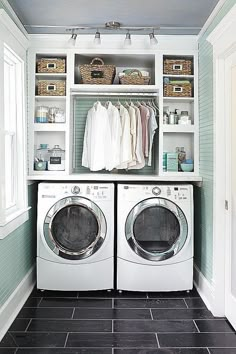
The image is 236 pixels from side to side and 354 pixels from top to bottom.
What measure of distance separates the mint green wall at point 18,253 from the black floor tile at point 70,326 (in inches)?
12.3

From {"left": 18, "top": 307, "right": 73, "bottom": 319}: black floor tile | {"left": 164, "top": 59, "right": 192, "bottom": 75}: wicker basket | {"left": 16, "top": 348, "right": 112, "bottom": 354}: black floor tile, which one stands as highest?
{"left": 164, "top": 59, "right": 192, "bottom": 75}: wicker basket

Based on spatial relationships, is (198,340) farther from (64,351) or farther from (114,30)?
(114,30)

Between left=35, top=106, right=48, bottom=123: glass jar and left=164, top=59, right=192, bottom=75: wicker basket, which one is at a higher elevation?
left=164, top=59, right=192, bottom=75: wicker basket

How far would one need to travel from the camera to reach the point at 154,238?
12.0 ft

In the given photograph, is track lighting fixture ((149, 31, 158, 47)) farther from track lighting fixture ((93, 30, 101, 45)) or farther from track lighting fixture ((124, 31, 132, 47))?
track lighting fixture ((93, 30, 101, 45))

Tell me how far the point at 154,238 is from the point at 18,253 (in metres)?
1.20

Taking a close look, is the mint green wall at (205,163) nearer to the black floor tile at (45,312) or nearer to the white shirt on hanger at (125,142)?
the white shirt on hanger at (125,142)

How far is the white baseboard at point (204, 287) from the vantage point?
3.29 meters

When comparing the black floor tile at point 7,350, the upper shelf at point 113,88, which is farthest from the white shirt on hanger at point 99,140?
the black floor tile at point 7,350

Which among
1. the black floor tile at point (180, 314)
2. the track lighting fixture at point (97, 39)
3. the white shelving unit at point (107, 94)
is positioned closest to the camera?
the black floor tile at point (180, 314)

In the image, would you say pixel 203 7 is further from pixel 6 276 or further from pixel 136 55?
pixel 6 276

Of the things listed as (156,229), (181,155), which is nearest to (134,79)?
(181,155)

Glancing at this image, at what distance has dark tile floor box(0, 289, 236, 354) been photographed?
2635 mm

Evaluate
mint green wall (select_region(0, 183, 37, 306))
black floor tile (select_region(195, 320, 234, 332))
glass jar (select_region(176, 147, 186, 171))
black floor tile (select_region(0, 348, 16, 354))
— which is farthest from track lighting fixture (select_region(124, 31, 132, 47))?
black floor tile (select_region(0, 348, 16, 354))
